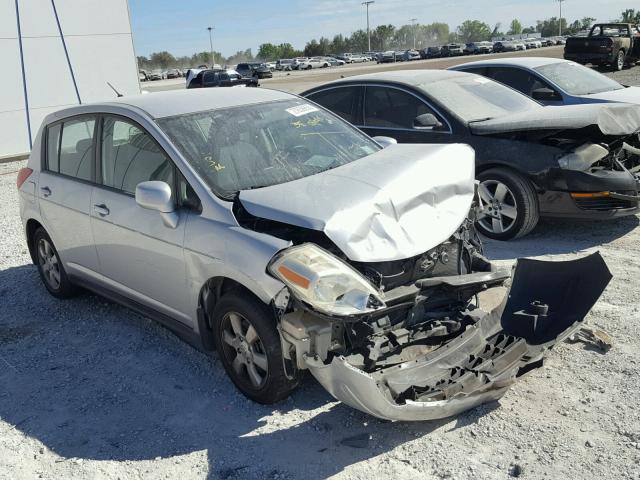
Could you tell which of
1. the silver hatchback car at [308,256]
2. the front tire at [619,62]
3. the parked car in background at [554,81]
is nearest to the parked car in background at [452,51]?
the front tire at [619,62]

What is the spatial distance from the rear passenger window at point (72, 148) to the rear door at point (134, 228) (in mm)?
213

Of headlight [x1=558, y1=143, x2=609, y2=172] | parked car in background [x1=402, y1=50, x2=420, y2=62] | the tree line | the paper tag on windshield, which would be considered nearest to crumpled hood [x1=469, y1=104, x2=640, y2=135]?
headlight [x1=558, y1=143, x2=609, y2=172]

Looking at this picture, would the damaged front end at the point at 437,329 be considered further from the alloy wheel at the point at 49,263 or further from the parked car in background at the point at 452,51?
the parked car in background at the point at 452,51

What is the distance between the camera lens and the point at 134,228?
4156 millimetres

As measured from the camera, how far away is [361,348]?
326 cm

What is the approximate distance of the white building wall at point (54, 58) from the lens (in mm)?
14578

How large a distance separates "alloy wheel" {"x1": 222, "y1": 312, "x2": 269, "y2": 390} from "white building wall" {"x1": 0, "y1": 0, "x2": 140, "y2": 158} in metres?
13.3

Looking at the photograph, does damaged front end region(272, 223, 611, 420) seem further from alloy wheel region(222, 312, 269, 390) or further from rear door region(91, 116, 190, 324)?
rear door region(91, 116, 190, 324)

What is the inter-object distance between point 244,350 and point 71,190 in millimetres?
2234

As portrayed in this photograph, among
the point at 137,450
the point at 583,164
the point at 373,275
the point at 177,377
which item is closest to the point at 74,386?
the point at 177,377

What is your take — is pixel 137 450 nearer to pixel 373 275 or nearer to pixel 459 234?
pixel 373 275

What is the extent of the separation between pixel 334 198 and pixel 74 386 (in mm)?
2197

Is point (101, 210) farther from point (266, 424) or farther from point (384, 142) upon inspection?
point (384, 142)

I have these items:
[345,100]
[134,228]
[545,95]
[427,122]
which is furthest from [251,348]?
[545,95]
